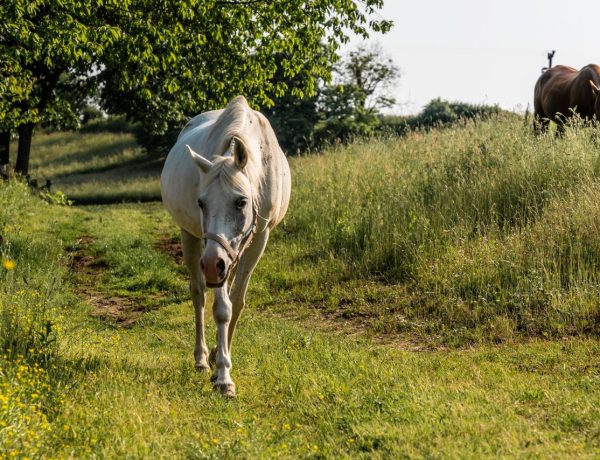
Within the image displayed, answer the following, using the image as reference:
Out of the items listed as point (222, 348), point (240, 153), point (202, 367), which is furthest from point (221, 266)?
point (202, 367)

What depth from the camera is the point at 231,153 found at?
240 inches

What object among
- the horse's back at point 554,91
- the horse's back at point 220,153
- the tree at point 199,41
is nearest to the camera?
the horse's back at point 220,153

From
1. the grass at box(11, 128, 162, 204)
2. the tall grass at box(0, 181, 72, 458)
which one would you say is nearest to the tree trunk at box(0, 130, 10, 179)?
the grass at box(11, 128, 162, 204)

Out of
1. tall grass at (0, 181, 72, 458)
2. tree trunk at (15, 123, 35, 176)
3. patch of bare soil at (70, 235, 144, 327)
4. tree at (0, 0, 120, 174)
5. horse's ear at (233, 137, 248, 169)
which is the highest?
tree at (0, 0, 120, 174)

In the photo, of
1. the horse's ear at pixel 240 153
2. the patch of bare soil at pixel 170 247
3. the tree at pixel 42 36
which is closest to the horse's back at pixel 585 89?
the patch of bare soil at pixel 170 247

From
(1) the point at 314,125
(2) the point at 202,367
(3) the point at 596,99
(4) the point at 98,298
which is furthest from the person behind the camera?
(1) the point at 314,125

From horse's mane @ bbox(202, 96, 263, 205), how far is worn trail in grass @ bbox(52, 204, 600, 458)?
1736mm

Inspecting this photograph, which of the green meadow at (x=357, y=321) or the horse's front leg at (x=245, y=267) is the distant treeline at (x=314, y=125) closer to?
the green meadow at (x=357, y=321)

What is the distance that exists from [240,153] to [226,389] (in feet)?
6.45

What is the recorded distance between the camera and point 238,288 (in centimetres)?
695

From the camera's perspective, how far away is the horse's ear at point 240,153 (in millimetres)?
5836

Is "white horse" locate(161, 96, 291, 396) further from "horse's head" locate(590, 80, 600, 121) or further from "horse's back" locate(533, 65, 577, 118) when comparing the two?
"horse's back" locate(533, 65, 577, 118)

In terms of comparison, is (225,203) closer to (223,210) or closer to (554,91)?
(223,210)

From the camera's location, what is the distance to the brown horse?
15.1 metres
